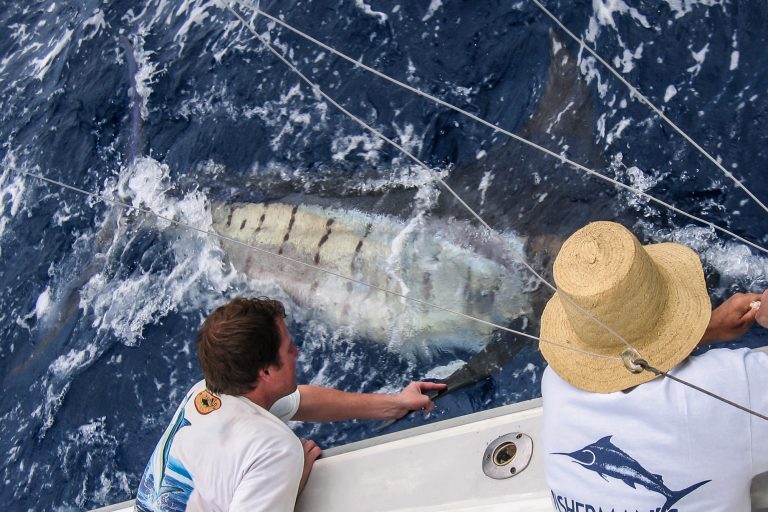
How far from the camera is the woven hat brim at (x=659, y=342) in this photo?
5.84 feet

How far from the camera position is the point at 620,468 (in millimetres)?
1764

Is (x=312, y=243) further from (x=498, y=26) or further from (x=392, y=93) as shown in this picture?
(x=498, y=26)

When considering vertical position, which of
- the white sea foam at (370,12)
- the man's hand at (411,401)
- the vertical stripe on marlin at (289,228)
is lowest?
the vertical stripe on marlin at (289,228)

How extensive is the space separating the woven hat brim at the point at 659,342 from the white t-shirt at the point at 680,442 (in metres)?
0.03

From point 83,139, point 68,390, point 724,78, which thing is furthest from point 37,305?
point 724,78

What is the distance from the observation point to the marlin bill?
156 inches

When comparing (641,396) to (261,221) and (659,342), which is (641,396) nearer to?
(659,342)

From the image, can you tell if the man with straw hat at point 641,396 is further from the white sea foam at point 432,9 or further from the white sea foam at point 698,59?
the white sea foam at point 432,9

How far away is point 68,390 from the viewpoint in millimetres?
4941

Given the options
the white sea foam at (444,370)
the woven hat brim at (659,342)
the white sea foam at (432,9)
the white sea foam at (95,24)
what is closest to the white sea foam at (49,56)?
the white sea foam at (95,24)

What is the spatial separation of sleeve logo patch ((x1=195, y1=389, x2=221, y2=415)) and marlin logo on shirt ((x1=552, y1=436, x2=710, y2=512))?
1246 millimetres

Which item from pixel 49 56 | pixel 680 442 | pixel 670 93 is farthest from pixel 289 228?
pixel 49 56

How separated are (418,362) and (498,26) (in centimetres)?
224

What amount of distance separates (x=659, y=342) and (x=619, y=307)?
0.14 metres
